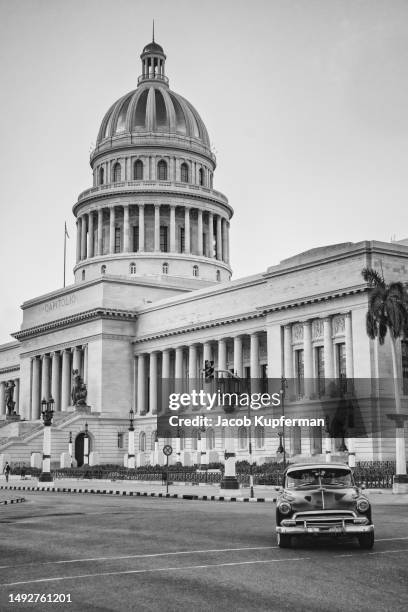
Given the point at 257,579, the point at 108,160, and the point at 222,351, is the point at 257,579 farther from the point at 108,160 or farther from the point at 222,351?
the point at 108,160

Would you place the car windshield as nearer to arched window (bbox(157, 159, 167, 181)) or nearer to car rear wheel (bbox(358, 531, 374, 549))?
car rear wheel (bbox(358, 531, 374, 549))

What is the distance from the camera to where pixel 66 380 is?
98688 mm

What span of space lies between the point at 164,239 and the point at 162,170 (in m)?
9.39

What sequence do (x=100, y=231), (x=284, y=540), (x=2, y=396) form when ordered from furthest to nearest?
(x=2, y=396), (x=100, y=231), (x=284, y=540)

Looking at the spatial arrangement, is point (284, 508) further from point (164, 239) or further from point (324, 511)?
point (164, 239)

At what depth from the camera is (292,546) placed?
20219 mm

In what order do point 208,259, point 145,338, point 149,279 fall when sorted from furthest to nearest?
point 208,259
point 149,279
point 145,338

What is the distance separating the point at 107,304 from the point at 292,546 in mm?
75643

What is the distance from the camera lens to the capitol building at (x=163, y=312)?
67750 mm

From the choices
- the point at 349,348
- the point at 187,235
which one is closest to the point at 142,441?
the point at 187,235

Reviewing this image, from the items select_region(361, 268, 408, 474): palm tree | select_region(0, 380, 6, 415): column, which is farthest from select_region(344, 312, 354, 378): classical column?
select_region(0, 380, 6, 415): column

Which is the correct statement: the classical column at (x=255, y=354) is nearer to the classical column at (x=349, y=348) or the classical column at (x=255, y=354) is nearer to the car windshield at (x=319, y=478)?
the classical column at (x=349, y=348)

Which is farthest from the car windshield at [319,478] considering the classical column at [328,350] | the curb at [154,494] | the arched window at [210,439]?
the arched window at [210,439]

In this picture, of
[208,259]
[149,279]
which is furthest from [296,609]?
[208,259]
